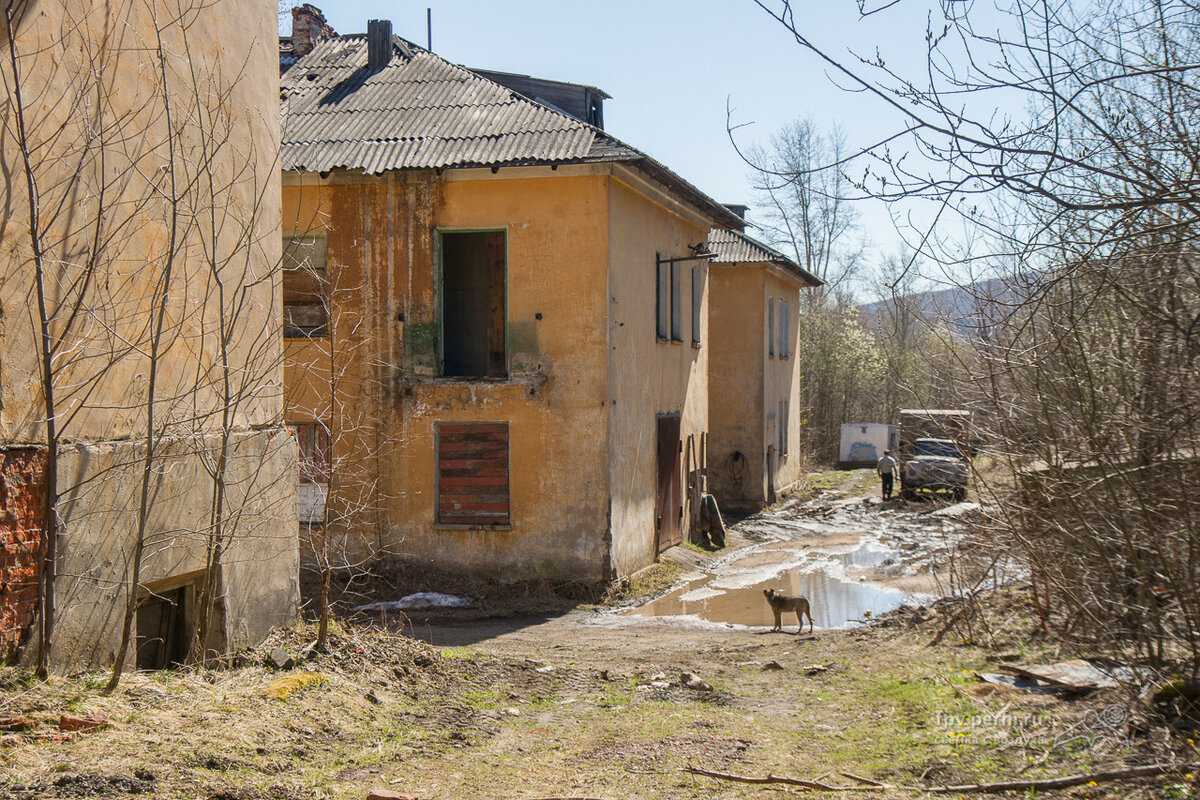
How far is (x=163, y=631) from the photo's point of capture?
28.3 feet

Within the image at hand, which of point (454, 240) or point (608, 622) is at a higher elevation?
point (454, 240)

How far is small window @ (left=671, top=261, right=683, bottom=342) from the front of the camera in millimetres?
19688

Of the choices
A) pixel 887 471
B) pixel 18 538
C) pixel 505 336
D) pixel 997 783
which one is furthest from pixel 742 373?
pixel 18 538

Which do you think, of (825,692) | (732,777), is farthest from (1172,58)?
(825,692)

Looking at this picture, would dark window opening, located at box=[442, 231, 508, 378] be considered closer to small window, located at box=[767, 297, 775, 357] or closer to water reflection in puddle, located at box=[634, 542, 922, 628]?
water reflection in puddle, located at box=[634, 542, 922, 628]

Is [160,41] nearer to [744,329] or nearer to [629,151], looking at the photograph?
[629,151]

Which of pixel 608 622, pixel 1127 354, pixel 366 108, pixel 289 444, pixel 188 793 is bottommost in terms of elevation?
pixel 608 622

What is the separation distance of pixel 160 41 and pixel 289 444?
3.36 meters

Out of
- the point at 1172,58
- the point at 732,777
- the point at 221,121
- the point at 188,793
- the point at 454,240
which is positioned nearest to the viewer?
the point at 188,793

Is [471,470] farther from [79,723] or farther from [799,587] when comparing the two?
[79,723]

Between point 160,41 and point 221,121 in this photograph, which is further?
point 221,121

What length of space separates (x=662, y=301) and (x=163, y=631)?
11741mm

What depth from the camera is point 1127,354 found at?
701 cm

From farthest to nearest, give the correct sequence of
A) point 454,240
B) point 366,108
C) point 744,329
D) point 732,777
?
point 744,329, point 454,240, point 366,108, point 732,777
